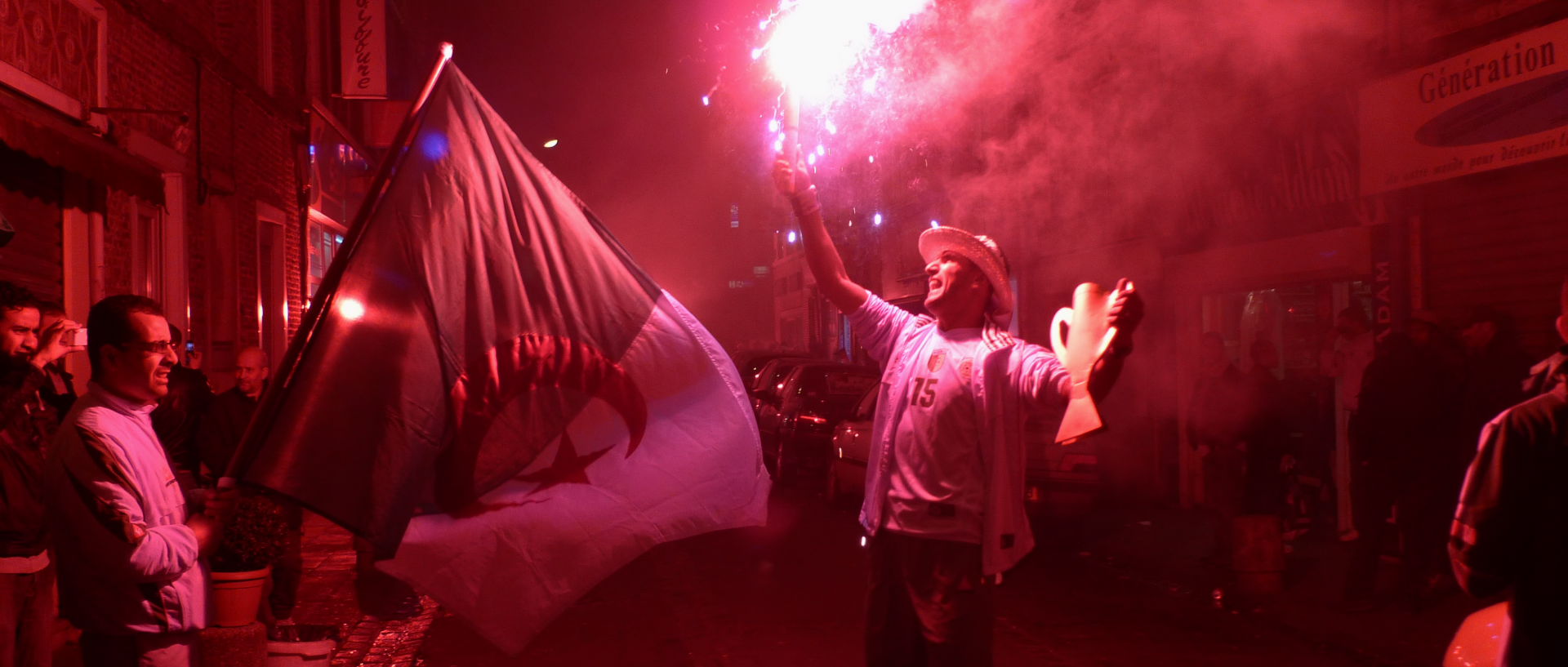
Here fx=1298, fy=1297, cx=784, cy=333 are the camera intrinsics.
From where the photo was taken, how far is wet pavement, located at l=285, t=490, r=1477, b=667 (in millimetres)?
7684

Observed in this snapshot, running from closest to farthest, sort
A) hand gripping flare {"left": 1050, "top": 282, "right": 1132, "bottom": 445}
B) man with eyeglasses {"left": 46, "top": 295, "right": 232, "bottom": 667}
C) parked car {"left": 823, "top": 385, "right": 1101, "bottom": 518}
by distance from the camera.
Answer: man with eyeglasses {"left": 46, "top": 295, "right": 232, "bottom": 667}, hand gripping flare {"left": 1050, "top": 282, "right": 1132, "bottom": 445}, parked car {"left": 823, "top": 385, "right": 1101, "bottom": 518}

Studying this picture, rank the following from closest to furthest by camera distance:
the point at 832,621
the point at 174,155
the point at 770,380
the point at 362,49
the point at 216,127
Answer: the point at 832,621 → the point at 174,155 → the point at 216,127 → the point at 770,380 → the point at 362,49

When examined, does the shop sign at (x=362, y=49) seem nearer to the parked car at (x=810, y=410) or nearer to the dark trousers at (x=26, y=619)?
the parked car at (x=810, y=410)

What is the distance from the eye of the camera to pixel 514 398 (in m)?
3.96

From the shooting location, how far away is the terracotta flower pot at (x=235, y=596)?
6.32 m

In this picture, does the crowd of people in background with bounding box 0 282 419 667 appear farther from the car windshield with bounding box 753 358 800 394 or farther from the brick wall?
the car windshield with bounding box 753 358 800 394

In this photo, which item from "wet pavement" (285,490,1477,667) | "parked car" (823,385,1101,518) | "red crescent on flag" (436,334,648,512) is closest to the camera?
"red crescent on flag" (436,334,648,512)

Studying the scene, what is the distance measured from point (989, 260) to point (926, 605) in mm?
1285

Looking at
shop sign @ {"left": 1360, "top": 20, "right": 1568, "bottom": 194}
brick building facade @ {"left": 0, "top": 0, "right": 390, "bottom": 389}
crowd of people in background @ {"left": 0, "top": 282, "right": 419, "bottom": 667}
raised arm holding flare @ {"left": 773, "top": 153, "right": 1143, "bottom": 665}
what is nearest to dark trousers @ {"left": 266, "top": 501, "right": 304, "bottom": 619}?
brick building facade @ {"left": 0, "top": 0, "right": 390, "bottom": 389}

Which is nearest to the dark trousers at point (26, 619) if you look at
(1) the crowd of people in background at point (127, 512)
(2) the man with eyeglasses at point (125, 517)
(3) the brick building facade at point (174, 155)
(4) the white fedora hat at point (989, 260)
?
(1) the crowd of people in background at point (127, 512)

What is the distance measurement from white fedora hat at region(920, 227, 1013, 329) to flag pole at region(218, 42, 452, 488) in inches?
73.4

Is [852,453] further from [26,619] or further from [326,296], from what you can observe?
[326,296]

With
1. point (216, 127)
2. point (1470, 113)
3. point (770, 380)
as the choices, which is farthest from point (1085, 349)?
point (770, 380)

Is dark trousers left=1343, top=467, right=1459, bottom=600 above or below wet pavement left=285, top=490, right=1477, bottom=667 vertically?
above
